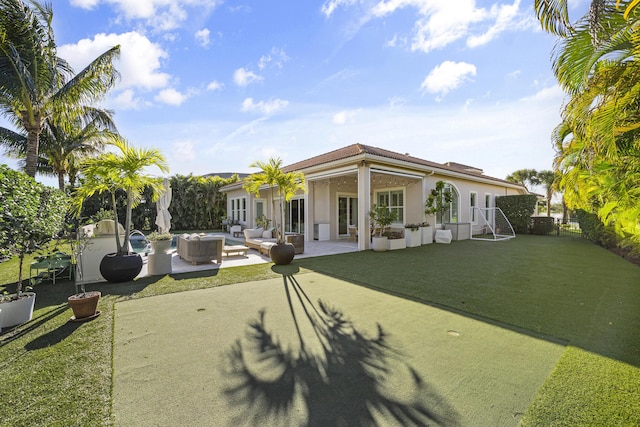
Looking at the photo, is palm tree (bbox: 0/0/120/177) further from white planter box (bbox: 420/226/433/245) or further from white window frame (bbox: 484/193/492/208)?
white window frame (bbox: 484/193/492/208)

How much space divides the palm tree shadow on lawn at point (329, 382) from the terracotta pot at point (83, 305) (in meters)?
2.67

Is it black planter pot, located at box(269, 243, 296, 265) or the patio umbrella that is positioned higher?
the patio umbrella

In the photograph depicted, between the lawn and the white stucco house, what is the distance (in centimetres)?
426

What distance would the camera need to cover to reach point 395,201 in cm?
1555

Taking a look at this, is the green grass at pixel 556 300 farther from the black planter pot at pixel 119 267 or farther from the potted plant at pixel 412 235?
the black planter pot at pixel 119 267

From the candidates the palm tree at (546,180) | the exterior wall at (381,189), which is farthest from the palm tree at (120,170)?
the palm tree at (546,180)

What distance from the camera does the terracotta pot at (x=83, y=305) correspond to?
437 cm

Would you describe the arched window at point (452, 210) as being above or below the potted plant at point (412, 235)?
above

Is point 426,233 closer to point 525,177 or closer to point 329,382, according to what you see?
point 329,382

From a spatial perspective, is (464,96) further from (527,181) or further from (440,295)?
(527,181)

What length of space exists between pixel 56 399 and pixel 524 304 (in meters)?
6.59

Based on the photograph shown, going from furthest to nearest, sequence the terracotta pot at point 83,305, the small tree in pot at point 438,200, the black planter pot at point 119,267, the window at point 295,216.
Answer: the window at point 295,216
the small tree in pot at point 438,200
the black planter pot at point 119,267
the terracotta pot at point 83,305

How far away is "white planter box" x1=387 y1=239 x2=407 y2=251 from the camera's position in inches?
466

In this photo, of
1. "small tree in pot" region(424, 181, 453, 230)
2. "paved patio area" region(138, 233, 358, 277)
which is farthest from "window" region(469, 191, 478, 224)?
"paved patio area" region(138, 233, 358, 277)
